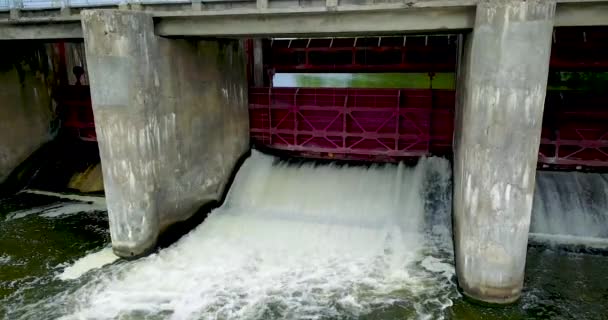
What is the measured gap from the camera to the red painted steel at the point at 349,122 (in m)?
12.9

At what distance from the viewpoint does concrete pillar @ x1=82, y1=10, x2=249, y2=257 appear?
945cm

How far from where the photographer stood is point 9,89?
1395 centimetres

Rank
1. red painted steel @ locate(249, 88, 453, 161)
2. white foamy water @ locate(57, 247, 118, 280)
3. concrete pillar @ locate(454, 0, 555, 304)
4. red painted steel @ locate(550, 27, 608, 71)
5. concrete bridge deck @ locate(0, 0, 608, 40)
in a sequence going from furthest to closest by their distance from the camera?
red painted steel @ locate(249, 88, 453, 161)
red painted steel @ locate(550, 27, 608, 71)
white foamy water @ locate(57, 247, 118, 280)
concrete bridge deck @ locate(0, 0, 608, 40)
concrete pillar @ locate(454, 0, 555, 304)

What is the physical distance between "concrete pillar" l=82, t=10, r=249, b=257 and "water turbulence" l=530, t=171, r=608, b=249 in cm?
786

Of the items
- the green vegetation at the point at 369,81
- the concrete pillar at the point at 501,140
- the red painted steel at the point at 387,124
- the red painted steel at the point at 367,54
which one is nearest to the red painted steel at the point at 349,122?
the red painted steel at the point at 387,124

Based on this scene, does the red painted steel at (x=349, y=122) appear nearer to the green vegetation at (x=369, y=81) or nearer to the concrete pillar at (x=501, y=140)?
the concrete pillar at (x=501, y=140)

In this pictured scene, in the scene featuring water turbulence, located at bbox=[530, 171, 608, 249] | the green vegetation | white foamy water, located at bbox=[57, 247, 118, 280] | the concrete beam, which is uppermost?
the concrete beam

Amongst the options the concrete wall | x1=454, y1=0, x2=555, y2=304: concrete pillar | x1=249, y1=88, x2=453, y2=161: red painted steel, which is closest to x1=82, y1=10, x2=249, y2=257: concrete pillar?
x1=249, y1=88, x2=453, y2=161: red painted steel

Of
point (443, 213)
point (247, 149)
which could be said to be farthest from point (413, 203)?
point (247, 149)

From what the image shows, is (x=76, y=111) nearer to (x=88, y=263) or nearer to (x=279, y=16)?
(x=88, y=263)

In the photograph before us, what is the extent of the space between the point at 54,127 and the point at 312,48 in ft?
27.9

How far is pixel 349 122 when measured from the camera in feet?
44.4

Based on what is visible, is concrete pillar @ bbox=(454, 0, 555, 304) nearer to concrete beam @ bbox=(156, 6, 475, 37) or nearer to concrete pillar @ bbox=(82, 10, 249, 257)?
concrete beam @ bbox=(156, 6, 475, 37)

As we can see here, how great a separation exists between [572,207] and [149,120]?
9373mm
